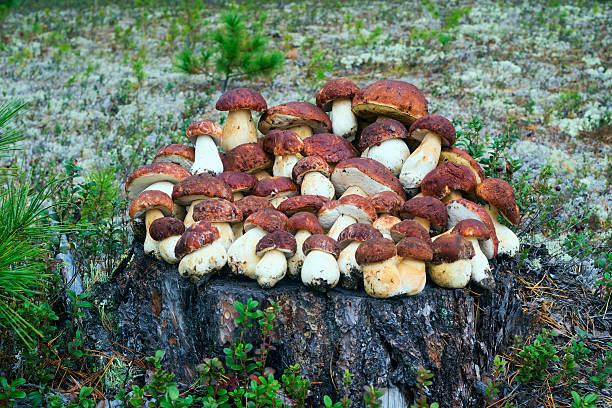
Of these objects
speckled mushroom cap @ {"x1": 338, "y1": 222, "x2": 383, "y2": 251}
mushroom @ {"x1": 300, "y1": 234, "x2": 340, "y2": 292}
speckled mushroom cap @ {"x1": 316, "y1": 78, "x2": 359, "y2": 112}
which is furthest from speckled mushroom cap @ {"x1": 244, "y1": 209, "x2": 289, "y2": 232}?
speckled mushroom cap @ {"x1": 316, "y1": 78, "x2": 359, "y2": 112}

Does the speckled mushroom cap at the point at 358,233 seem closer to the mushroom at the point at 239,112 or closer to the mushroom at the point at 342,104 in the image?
the mushroom at the point at 342,104

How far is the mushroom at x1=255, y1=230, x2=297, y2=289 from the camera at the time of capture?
3.25 metres

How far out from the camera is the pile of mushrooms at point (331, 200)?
3.27 metres

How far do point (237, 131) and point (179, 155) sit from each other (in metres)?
0.57

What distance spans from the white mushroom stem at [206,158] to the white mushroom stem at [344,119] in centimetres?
111

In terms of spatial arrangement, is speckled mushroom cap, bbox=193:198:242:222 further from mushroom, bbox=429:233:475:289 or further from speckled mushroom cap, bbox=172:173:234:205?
mushroom, bbox=429:233:475:289

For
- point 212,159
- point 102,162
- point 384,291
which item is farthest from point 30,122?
point 384,291

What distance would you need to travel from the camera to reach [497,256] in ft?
12.7

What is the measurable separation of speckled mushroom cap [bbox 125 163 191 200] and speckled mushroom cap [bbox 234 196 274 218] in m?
0.61

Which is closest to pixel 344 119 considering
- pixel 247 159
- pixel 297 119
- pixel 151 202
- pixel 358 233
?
pixel 297 119

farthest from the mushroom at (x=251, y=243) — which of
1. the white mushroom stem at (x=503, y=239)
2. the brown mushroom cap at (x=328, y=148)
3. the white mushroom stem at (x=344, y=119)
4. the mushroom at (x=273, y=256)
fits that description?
the white mushroom stem at (x=503, y=239)

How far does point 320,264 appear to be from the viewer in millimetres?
3191

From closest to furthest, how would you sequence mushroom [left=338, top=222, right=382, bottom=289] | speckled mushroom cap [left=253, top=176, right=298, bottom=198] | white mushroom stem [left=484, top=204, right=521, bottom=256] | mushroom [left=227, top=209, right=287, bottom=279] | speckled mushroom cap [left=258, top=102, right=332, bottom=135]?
mushroom [left=338, top=222, right=382, bottom=289] < mushroom [left=227, top=209, right=287, bottom=279] < white mushroom stem [left=484, top=204, right=521, bottom=256] < speckled mushroom cap [left=253, top=176, right=298, bottom=198] < speckled mushroom cap [left=258, top=102, right=332, bottom=135]

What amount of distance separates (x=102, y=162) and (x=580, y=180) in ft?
25.9
